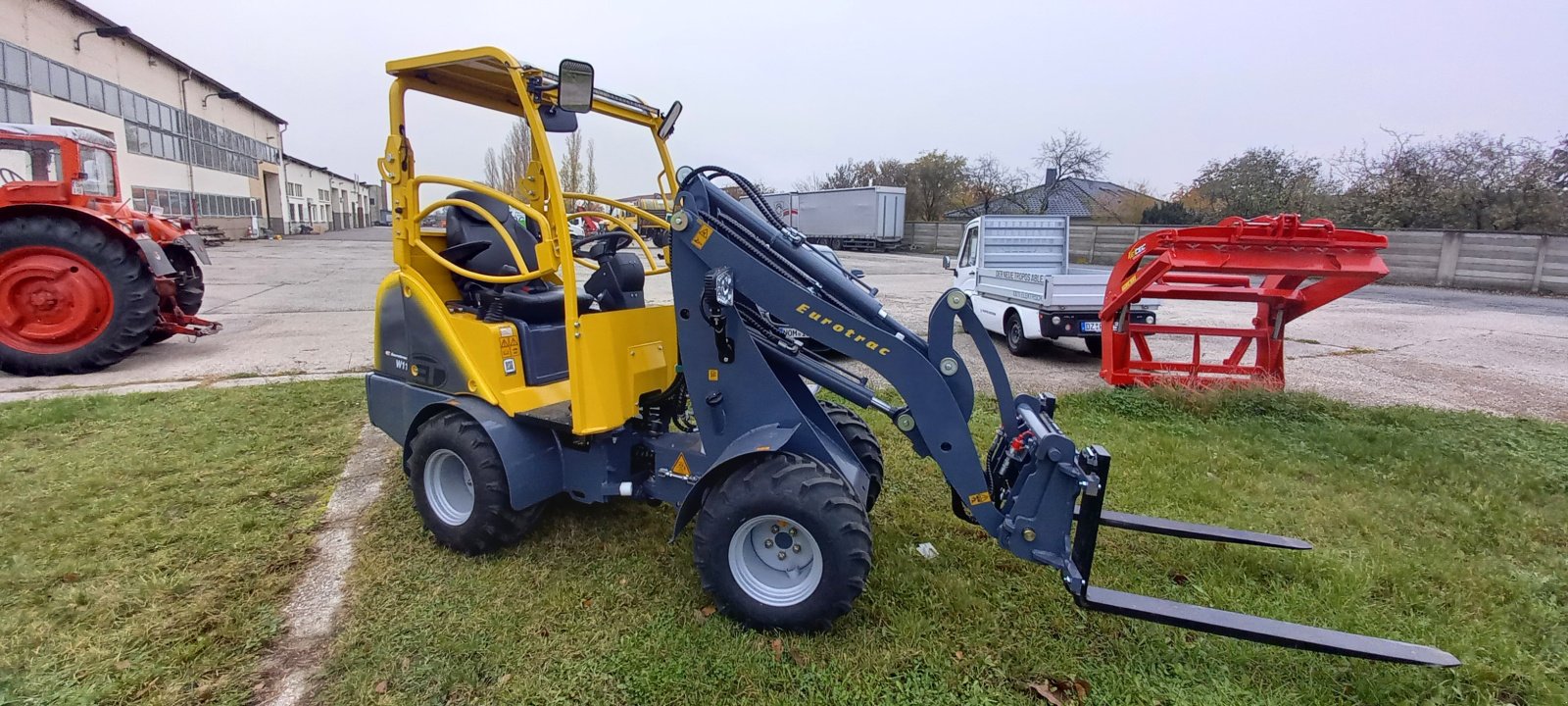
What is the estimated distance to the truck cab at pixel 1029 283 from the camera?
29.7 ft

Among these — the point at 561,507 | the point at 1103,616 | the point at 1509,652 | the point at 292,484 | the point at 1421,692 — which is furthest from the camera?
the point at 292,484

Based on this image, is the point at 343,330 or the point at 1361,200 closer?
the point at 343,330

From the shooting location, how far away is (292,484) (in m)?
4.79

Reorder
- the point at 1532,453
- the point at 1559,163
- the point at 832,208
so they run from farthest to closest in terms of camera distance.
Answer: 1. the point at 832,208
2. the point at 1559,163
3. the point at 1532,453

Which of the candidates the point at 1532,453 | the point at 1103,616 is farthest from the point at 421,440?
the point at 1532,453

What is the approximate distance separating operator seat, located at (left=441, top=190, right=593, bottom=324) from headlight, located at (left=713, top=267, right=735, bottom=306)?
1.03m

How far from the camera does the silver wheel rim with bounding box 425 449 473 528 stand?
388 cm

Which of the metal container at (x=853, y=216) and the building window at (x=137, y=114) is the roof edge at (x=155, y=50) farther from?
the metal container at (x=853, y=216)

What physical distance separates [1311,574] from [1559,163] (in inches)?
1145

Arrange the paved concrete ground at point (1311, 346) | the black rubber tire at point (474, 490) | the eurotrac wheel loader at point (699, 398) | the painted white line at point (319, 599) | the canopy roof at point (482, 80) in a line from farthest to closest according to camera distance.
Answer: the paved concrete ground at point (1311, 346) → the black rubber tire at point (474, 490) → the canopy roof at point (482, 80) → the eurotrac wheel loader at point (699, 398) → the painted white line at point (319, 599)

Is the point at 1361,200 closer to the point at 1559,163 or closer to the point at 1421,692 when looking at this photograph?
the point at 1559,163

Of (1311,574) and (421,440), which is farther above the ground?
(421,440)

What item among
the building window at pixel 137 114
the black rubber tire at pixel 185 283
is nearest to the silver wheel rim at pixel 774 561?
the black rubber tire at pixel 185 283

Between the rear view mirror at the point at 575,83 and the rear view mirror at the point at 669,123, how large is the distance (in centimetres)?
104
